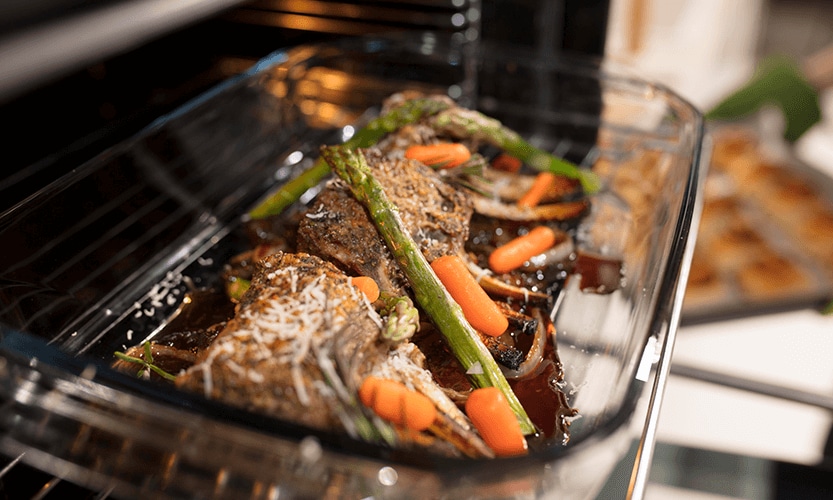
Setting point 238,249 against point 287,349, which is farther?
point 238,249

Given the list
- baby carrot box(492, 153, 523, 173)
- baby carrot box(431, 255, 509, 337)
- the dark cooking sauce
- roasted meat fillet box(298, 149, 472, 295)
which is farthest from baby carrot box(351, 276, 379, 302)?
baby carrot box(492, 153, 523, 173)

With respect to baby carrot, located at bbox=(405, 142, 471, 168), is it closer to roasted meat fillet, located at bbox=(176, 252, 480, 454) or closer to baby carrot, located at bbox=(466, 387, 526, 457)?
roasted meat fillet, located at bbox=(176, 252, 480, 454)

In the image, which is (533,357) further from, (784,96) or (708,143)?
(784,96)

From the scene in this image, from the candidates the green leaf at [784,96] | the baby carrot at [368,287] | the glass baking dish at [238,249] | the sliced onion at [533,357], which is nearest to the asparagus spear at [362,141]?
the glass baking dish at [238,249]

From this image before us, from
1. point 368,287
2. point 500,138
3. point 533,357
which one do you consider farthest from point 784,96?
point 368,287

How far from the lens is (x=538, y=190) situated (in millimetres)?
2305

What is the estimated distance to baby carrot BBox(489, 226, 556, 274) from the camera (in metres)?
2.00

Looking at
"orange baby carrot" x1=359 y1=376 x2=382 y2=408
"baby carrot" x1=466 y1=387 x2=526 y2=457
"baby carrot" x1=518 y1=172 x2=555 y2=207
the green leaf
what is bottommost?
the green leaf

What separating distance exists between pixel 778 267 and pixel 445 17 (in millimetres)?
2699

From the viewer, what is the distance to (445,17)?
279 cm

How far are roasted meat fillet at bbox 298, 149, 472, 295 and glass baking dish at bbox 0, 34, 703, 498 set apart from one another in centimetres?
43

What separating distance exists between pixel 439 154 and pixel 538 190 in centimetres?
43

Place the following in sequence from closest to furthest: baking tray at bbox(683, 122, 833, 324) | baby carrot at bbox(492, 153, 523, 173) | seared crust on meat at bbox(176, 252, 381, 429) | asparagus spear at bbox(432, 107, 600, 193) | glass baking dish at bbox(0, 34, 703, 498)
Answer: glass baking dish at bbox(0, 34, 703, 498) < seared crust on meat at bbox(176, 252, 381, 429) < asparagus spear at bbox(432, 107, 600, 193) < baby carrot at bbox(492, 153, 523, 173) < baking tray at bbox(683, 122, 833, 324)

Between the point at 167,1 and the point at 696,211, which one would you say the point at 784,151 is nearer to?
the point at 696,211
